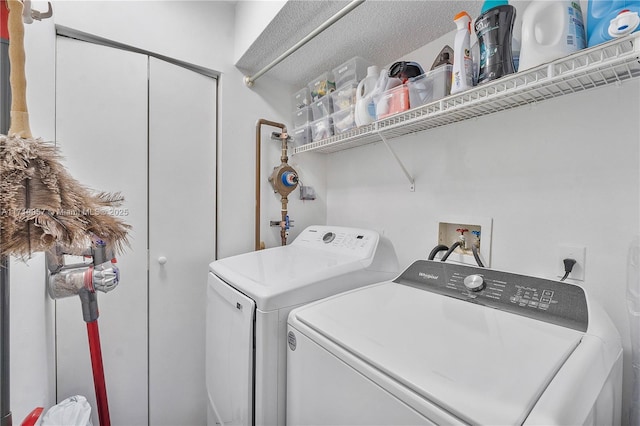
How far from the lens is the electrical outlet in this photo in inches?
38.7

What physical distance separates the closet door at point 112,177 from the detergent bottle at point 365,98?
121cm

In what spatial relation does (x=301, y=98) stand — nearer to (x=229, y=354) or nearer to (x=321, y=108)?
(x=321, y=108)

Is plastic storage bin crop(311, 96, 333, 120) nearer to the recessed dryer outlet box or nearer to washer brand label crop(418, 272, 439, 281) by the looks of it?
the recessed dryer outlet box

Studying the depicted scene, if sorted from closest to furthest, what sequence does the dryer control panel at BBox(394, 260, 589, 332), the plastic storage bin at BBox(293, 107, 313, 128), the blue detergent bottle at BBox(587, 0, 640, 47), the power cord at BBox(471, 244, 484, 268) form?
the blue detergent bottle at BBox(587, 0, 640, 47) < the dryer control panel at BBox(394, 260, 589, 332) < the power cord at BBox(471, 244, 484, 268) < the plastic storage bin at BBox(293, 107, 313, 128)

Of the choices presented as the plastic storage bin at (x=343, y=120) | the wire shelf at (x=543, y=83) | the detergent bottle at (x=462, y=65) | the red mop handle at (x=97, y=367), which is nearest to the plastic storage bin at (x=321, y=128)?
the plastic storage bin at (x=343, y=120)

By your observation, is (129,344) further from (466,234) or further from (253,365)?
(466,234)

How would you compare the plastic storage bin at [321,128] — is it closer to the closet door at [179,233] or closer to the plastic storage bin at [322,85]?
the plastic storage bin at [322,85]

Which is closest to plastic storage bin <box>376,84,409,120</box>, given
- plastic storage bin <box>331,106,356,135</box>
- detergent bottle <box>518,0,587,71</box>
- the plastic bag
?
plastic storage bin <box>331,106,356,135</box>

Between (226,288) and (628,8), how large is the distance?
1590mm

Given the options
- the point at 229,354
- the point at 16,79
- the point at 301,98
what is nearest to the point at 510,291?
the point at 229,354

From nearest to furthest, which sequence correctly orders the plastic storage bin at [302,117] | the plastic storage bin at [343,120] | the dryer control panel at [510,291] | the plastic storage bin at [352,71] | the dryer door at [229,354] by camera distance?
the dryer control panel at [510,291], the dryer door at [229,354], the plastic storage bin at [343,120], the plastic storage bin at [352,71], the plastic storage bin at [302,117]

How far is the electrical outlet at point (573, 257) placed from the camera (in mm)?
982

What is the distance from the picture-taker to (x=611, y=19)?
0.75m

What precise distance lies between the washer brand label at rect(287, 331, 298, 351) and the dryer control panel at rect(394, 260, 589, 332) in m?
0.54
